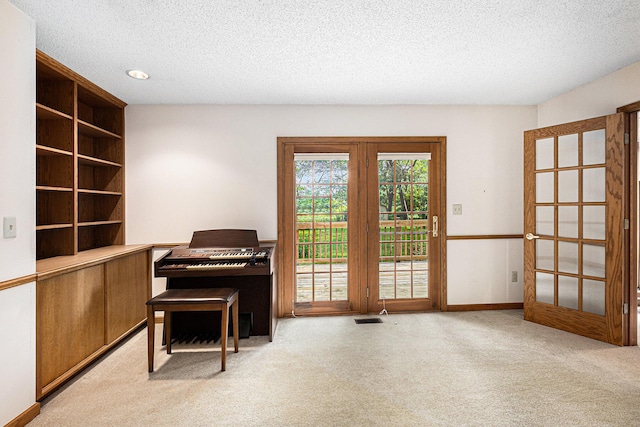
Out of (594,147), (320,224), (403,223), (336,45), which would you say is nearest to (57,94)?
(336,45)

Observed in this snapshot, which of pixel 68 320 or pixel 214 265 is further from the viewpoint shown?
pixel 214 265

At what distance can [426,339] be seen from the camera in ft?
9.71

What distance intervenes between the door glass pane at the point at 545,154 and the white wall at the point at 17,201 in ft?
13.8

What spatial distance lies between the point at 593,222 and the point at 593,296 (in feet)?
2.20

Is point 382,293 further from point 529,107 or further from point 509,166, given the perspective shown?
point 529,107

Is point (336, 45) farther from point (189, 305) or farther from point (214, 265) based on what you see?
point (189, 305)

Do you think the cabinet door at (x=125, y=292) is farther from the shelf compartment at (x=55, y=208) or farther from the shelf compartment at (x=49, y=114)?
the shelf compartment at (x=49, y=114)

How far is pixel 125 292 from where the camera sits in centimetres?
305

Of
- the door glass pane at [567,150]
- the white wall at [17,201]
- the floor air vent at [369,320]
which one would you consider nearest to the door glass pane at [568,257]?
the door glass pane at [567,150]

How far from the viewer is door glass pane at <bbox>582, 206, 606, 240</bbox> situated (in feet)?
9.66

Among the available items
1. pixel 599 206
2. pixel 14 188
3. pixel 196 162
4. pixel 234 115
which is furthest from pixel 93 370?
pixel 599 206

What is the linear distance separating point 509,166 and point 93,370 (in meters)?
4.42

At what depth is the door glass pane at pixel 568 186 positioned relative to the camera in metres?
3.12

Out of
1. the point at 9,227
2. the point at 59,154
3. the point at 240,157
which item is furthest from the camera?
the point at 240,157
